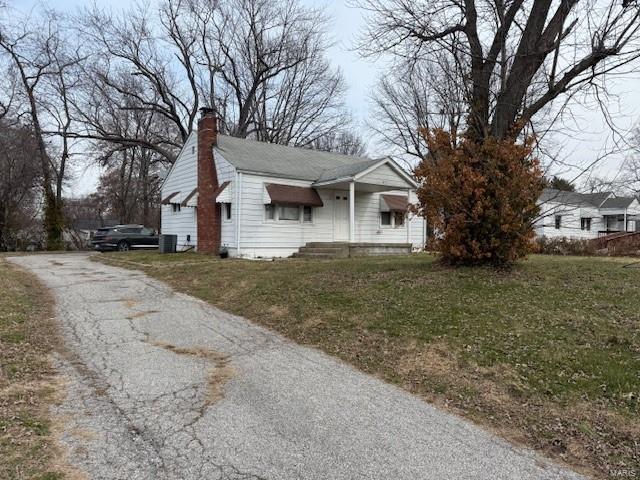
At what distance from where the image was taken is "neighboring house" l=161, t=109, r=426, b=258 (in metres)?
16.6

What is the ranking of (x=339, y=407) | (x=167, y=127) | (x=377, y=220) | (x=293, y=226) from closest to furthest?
(x=339, y=407) → (x=293, y=226) → (x=377, y=220) → (x=167, y=127)

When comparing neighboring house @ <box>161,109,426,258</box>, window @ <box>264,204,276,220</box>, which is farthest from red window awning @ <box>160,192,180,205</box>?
window @ <box>264,204,276,220</box>

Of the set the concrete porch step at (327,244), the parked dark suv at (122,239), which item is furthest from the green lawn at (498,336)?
the parked dark suv at (122,239)

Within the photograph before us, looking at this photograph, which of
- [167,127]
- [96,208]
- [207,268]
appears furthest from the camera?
[96,208]

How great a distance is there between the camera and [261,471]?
112 inches

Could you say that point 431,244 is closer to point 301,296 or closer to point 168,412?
point 301,296

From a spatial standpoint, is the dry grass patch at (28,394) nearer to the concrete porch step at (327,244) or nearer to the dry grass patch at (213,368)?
the dry grass patch at (213,368)

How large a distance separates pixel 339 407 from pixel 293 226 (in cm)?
1410

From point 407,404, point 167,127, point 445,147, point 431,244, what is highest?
point 167,127

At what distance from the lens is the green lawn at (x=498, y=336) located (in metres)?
3.66

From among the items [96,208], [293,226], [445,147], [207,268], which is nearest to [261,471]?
[445,147]

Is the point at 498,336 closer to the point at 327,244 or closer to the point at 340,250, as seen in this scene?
the point at 340,250

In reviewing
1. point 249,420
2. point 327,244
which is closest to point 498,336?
point 249,420

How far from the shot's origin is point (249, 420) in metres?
3.60
